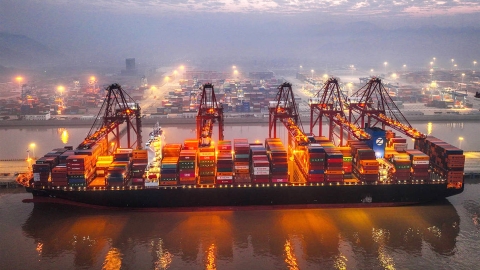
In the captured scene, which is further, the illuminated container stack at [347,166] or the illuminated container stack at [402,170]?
the illuminated container stack at [347,166]

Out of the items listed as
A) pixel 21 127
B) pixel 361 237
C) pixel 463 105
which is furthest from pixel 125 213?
pixel 463 105

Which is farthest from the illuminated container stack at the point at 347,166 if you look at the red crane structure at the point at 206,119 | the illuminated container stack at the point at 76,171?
the illuminated container stack at the point at 76,171

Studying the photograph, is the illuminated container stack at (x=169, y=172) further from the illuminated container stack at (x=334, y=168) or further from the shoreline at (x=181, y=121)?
the shoreline at (x=181, y=121)

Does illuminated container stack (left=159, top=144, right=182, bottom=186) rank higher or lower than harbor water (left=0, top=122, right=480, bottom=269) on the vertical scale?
higher

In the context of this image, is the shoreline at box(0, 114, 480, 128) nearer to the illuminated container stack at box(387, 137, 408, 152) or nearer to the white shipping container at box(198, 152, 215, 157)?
the illuminated container stack at box(387, 137, 408, 152)

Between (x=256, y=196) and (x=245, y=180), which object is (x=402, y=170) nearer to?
(x=256, y=196)

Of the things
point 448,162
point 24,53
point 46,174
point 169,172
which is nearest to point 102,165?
point 46,174

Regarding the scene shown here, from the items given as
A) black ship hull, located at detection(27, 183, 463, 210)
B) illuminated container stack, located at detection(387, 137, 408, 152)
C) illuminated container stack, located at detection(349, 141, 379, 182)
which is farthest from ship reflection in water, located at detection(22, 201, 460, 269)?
illuminated container stack, located at detection(387, 137, 408, 152)
